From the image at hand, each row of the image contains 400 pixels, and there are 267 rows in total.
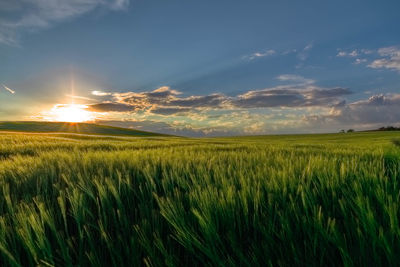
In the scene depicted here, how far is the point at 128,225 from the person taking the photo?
1.02m

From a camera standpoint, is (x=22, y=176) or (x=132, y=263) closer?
(x=132, y=263)

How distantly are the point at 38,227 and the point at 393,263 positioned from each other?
1.14 m

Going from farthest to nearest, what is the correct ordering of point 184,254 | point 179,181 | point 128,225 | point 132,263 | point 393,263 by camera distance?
point 179,181 → point 128,225 → point 184,254 → point 132,263 → point 393,263

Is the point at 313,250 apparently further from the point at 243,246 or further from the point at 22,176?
the point at 22,176

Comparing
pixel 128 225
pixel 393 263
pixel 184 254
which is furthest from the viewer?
pixel 128 225

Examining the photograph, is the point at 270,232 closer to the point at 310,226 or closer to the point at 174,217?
the point at 310,226

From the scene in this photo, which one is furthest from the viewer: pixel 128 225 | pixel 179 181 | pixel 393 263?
pixel 179 181

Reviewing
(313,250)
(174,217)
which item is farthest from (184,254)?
(313,250)

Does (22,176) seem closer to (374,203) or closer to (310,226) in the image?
(310,226)

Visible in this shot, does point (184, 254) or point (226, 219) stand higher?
point (226, 219)

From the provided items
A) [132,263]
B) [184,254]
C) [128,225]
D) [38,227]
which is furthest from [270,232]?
[38,227]

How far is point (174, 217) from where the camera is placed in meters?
0.85

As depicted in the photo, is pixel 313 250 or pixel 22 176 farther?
pixel 22 176

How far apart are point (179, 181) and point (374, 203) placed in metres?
1.01
